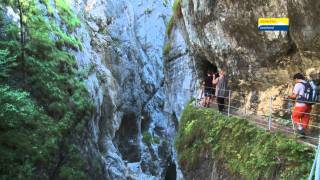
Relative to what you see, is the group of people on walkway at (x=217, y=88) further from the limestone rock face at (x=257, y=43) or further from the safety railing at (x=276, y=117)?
the limestone rock face at (x=257, y=43)

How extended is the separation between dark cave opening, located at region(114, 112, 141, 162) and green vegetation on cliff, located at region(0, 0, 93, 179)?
39.5 feet

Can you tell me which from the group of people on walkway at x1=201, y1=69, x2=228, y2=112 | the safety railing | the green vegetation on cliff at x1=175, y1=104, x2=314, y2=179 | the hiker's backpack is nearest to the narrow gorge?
the safety railing

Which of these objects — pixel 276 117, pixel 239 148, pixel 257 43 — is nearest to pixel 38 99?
pixel 257 43

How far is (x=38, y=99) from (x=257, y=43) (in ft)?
33.3

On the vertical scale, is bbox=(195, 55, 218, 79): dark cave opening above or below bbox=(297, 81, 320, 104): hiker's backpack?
above

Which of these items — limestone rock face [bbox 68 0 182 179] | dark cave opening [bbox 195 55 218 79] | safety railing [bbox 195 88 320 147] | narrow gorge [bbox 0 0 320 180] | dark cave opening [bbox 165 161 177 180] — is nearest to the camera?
safety railing [bbox 195 88 320 147]

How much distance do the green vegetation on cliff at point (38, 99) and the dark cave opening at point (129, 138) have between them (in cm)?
1205

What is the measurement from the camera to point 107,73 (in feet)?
92.6

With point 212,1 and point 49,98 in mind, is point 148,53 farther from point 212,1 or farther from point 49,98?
point 212,1

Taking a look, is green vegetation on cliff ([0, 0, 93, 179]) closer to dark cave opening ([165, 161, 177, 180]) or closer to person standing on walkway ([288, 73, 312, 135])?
person standing on walkway ([288, 73, 312, 135])

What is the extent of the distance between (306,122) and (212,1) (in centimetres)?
722

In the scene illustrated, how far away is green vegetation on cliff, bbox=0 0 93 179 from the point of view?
47.2ft

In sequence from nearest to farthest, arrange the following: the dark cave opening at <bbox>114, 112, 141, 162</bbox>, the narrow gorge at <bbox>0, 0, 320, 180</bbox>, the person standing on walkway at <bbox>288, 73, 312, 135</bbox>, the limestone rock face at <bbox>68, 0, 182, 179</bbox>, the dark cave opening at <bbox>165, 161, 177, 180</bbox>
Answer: the person standing on walkway at <bbox>288, 73, 312, 135</bbox> < the narrow gorge at <bbox>0, 0, 320, 180</bbox> < the limestone rock face at <bbox>68, 0, 182, 179</bbox> < the dark cave opening at <bbox>114, 112, 141, 162</bbox> < the dark cave opening at <bbox>165, 161, 177, 180</bbox>

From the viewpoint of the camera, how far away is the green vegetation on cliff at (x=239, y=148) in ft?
23.6
